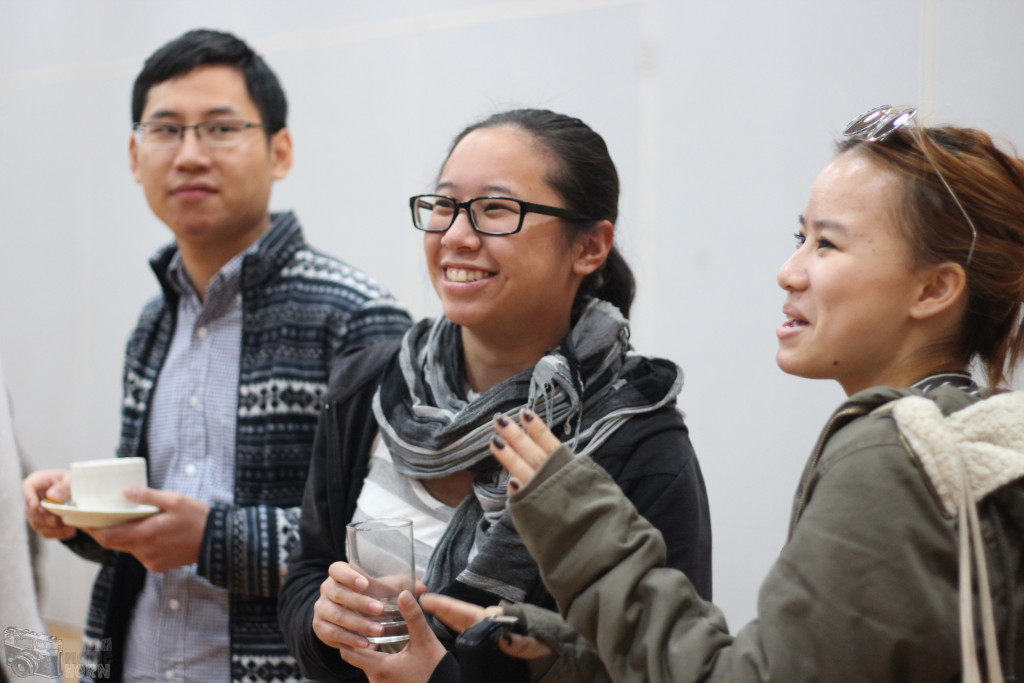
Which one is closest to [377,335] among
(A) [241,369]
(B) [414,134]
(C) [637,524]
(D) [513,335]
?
(A) [241,369]

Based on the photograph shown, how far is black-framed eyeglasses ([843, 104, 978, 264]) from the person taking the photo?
115cm

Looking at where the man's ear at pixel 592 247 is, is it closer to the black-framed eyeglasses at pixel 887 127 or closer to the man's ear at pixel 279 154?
the black-framed eyeglasses at pixel 887 127

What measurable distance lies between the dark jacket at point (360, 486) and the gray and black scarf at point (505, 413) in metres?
0.04

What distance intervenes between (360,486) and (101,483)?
20.6 inches

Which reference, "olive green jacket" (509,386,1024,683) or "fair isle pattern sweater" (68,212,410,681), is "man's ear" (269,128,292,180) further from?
"olive green jacket" (509,386,1024,683)

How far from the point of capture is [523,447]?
1143mm

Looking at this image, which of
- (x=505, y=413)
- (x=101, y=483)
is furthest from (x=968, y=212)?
(x=101, y=483)

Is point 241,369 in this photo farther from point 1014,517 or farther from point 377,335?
point 1014,517

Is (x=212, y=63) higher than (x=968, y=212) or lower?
higher

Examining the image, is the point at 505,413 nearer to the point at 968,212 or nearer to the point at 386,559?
the point at 386,559

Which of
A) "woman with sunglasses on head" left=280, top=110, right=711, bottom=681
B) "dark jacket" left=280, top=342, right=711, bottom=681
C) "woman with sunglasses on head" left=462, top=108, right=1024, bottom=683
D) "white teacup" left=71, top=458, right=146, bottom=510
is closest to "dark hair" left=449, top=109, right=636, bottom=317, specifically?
"woman with sunglasses on head" left=280, top=110, right=711, bottom=681

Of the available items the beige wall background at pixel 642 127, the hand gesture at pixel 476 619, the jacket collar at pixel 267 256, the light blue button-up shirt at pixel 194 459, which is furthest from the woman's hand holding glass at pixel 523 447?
the jacket collar at pixel 267 256

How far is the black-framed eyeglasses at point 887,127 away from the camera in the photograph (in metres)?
1.15

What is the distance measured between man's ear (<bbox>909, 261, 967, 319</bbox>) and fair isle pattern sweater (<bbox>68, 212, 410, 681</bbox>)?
3.82 feet
